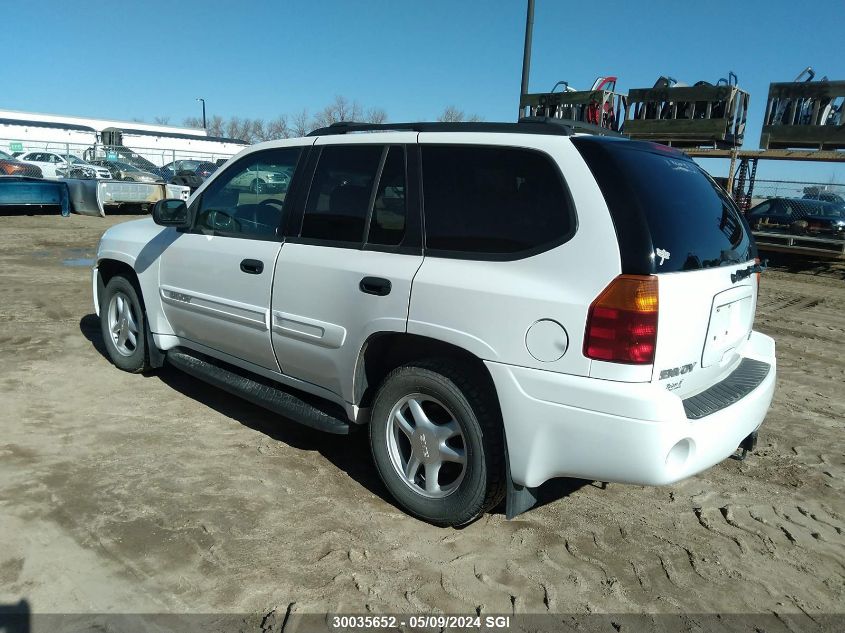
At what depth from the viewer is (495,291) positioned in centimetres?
287

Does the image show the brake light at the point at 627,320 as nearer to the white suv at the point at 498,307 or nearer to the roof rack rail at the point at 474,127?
the white suv at the point at 498,307

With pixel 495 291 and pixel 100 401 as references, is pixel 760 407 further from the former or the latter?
pixel 100 401

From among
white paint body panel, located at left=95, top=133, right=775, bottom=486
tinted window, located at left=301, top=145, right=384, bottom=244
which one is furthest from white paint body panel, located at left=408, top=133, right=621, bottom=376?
tinted window, located at left=301, top=145, right=384, bottom=244

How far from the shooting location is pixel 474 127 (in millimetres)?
3256

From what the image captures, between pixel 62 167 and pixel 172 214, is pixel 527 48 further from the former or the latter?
pixel 62 167

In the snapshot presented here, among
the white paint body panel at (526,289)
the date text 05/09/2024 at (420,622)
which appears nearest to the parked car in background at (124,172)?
the white paint body panel at (526,289)

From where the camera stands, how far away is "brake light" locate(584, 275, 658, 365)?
2619mm

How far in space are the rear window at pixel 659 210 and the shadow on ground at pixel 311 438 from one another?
1.31 meters

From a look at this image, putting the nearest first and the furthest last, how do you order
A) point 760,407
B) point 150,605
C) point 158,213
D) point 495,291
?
point 150,605 → point 495,291 → point 760,407 → point 158,213

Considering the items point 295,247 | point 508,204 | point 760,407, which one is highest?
point 508,204

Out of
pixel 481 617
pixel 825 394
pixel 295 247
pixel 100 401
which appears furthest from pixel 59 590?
pixel 825 394

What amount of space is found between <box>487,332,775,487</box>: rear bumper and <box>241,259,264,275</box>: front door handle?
169 cm

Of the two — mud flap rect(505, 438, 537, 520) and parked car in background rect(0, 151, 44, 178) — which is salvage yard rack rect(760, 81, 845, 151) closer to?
mud flap rect(505, 438, 537, 520)

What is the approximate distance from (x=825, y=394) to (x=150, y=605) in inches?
213
